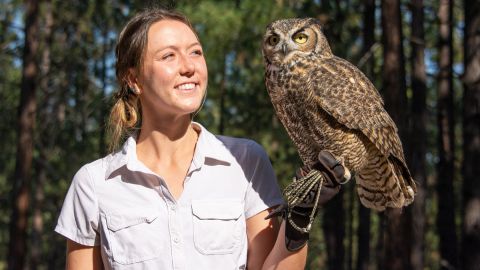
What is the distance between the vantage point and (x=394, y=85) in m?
7.56

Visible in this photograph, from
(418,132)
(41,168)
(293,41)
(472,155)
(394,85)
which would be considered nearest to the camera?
(293,41)

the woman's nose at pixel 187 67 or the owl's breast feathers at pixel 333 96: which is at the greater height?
the woman's nose at pixel 187 67

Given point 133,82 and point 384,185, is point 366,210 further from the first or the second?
point 133,82

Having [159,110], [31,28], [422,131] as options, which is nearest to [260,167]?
[159,110]

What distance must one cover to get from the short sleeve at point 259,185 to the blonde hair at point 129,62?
50 centimetres

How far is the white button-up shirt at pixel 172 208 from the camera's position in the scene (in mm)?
2617

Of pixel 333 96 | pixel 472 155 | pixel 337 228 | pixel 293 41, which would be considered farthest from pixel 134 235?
pixel 337 228

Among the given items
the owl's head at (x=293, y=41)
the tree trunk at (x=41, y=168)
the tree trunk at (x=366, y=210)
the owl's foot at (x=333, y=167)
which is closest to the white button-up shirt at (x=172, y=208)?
the owl's foot at (x=333, y=167)

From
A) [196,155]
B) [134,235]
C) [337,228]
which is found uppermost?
[196,155]

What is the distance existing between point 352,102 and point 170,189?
3.32ft

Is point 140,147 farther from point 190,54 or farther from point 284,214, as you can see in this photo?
point 284,214

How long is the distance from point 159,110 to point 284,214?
Result: 0.59m

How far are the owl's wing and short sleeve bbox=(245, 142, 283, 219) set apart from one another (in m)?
0.58

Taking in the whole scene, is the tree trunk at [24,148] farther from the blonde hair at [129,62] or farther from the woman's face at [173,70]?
the woman's face at [173,70]
